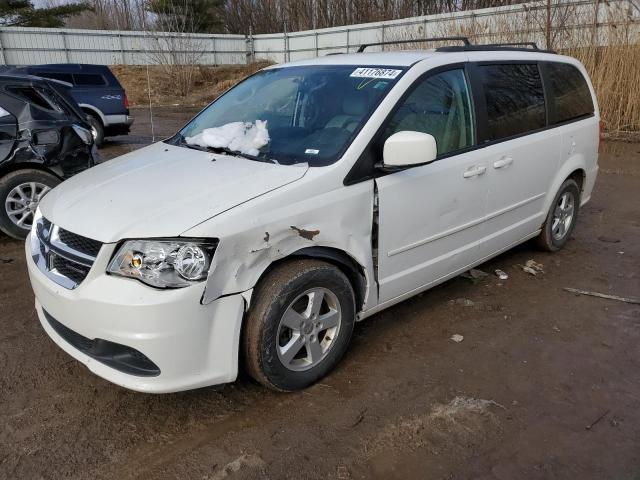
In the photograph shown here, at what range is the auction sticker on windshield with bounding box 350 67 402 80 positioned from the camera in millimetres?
3309

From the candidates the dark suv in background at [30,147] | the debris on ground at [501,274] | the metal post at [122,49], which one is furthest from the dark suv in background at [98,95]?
the metal post at [122,49]

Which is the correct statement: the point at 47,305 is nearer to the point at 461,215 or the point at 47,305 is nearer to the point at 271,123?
the point at 271,123

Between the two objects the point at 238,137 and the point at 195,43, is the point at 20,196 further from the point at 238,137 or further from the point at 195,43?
the point at 195,43

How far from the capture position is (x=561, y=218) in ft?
16.6

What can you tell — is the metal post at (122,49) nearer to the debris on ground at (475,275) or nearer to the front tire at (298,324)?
the debris on ground at (475,275)

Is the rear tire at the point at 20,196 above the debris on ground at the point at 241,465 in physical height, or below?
above

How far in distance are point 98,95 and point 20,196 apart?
691 cm

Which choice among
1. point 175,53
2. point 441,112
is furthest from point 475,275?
point 175,53

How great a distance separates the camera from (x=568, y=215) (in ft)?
16.9

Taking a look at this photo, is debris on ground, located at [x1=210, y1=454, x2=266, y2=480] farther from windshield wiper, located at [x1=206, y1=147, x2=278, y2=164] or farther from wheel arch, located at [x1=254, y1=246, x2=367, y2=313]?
windshield wiper, located at [x1=206, y1=147, x2=278, y2=164]

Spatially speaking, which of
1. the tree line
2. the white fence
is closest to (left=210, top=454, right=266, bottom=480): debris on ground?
the white fence

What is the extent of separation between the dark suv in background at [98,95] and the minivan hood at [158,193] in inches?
348

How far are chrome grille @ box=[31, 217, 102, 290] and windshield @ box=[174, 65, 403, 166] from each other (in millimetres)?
1075

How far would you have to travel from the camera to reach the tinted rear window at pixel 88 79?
11.5 metres
